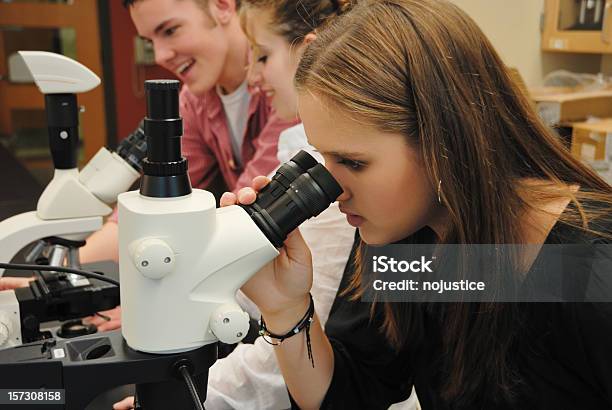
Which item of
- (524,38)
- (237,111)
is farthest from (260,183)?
(524,38)

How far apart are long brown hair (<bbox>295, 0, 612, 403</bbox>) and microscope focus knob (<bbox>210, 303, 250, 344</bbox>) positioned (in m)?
0.29

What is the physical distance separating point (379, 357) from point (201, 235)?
0.55 meters

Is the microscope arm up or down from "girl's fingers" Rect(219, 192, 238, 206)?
down

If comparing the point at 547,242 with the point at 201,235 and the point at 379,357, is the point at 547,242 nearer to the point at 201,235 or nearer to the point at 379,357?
the point at 379,357

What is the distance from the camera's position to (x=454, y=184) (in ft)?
2.72

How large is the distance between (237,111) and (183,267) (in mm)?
1215

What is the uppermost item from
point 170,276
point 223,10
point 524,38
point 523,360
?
point 223,10

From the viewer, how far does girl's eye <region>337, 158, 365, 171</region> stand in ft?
2.66

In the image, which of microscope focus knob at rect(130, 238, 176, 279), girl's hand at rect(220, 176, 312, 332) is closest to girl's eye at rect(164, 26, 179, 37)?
girl's hand at rect(220, 176, 312, 332)

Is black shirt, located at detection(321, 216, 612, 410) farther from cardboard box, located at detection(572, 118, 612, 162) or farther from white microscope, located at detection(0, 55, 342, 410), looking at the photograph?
cardboard box, located at detection(572, 118, 612, 162)

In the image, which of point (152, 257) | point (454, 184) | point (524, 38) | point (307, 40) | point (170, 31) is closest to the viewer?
point (152, 257)

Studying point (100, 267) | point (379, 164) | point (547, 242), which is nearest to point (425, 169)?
point (379, 164)

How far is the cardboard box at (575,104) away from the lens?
225cm

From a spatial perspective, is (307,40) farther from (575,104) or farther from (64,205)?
(575,104)
